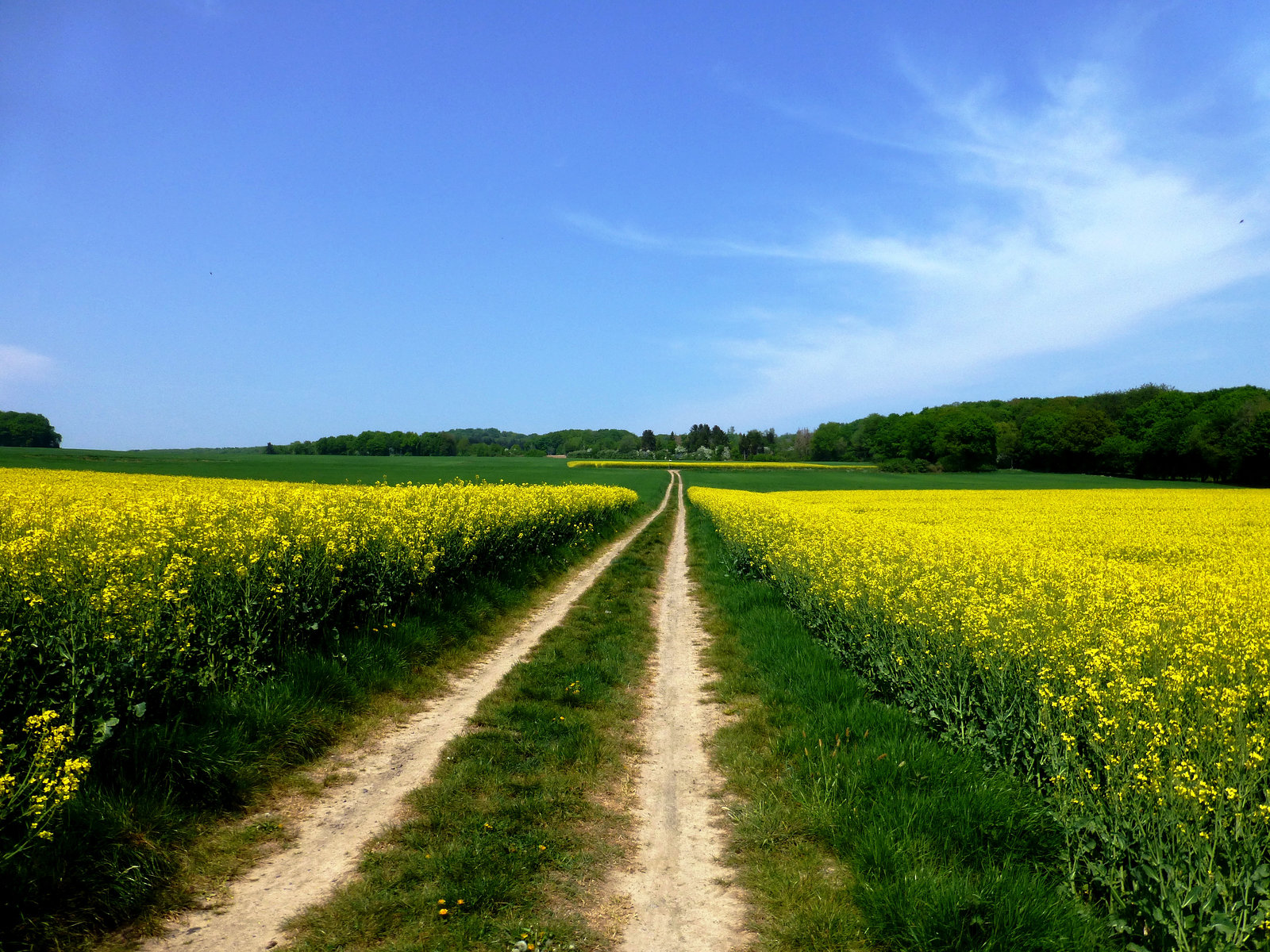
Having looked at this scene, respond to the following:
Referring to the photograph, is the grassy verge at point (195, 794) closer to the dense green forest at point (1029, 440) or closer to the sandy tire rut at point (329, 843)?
the sandy tire rut at point (329, 843)

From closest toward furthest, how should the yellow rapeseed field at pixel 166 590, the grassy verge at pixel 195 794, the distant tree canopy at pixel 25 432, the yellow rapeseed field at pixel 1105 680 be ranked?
the yellow rapeseed field at pixel 1105 680
the grassy verge at pixel 195 794
the yellow rapeseed field at pixel 166 590
the distant tree canopy at pixel 25 432

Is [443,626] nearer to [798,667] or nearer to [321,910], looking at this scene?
[798,667]

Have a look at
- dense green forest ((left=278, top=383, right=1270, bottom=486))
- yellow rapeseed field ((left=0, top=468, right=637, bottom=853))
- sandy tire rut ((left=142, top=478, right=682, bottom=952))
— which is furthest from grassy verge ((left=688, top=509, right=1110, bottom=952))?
dense green forest ((left=278, top=383, right=1270, bottom=486))

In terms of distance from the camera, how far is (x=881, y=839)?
3.94 metres

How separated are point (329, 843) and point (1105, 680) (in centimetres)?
531

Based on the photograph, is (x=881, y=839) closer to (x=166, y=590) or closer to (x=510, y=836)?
(x=510, y=836)

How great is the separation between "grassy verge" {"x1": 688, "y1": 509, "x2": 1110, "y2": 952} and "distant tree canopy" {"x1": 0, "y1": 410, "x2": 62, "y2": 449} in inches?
5320

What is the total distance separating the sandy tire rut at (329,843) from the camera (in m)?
3.35

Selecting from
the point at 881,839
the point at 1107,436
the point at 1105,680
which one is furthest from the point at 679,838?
the point at 1107,436

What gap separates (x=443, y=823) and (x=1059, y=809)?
3986mm

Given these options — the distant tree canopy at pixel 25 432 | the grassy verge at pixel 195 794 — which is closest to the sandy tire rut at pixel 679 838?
the grassy verge at pixel 195 794

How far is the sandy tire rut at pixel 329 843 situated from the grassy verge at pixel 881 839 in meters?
2.53

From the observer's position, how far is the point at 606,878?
3949mm

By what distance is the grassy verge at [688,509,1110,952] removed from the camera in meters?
3.28
